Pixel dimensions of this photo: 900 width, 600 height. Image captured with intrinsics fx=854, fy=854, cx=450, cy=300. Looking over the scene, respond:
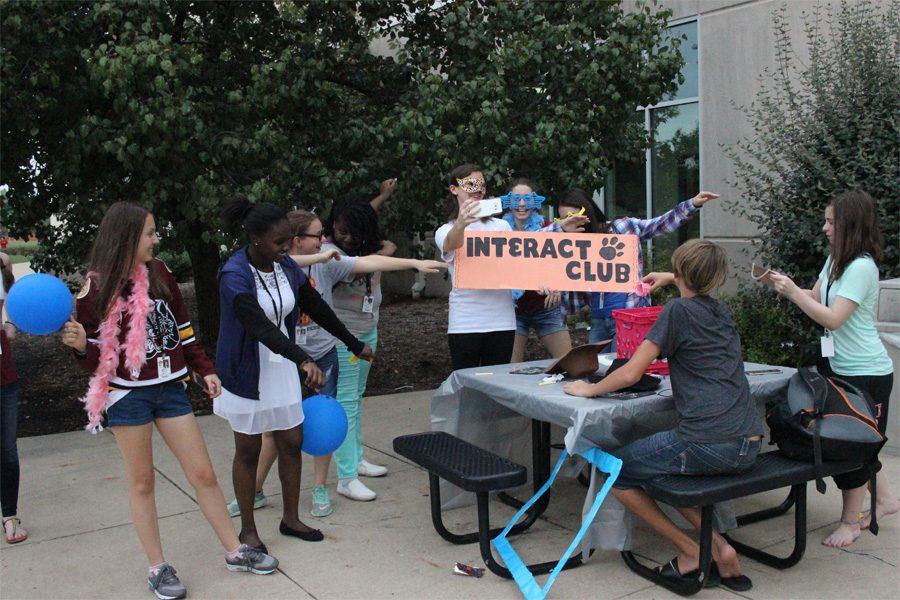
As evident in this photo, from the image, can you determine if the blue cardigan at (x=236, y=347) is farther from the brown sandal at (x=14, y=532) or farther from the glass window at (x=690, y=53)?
the glass window at (x=690, y=53)

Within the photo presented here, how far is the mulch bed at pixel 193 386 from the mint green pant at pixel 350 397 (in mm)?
2952

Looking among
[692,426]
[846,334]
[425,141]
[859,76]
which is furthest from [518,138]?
[692,426]

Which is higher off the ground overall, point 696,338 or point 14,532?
point 696,338

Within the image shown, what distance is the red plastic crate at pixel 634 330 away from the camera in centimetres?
412

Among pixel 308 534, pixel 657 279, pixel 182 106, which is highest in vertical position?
pixel 182 106

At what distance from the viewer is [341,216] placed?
15.6 ft

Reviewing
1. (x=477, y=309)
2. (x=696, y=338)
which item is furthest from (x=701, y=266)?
(x=477, y=309)

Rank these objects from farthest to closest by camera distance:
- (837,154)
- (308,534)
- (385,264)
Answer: (837,154), (385,264), (308,534)

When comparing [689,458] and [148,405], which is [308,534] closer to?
[148,405]

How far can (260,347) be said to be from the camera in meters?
4.06

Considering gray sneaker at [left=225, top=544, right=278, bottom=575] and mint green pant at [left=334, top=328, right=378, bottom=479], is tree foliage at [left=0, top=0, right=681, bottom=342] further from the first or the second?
gray sneaker at [left=225, top=544, right=278, bottom=575]

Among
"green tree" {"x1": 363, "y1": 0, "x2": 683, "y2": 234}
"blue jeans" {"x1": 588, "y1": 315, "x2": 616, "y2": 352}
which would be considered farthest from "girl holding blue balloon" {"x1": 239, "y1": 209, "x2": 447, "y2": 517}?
"green tree" {"x1": 363, "y1": 0, "x2": 683, "y2": 234}

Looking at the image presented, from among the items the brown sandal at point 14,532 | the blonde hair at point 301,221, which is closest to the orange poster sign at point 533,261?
the blonde hair at point 301,221

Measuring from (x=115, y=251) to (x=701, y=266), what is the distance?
247cm
